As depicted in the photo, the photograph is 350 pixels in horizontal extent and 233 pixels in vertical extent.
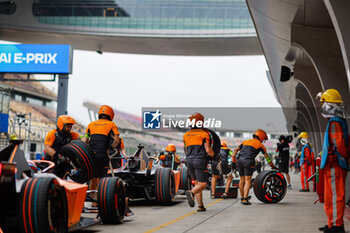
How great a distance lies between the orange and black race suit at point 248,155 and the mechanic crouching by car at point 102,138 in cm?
413

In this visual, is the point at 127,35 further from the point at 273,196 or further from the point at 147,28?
the point at 273,196

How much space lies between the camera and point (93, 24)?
60469mm

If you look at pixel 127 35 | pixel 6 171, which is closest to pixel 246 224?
pixel 6 171

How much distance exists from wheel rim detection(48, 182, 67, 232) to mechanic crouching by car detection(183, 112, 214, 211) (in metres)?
4.43

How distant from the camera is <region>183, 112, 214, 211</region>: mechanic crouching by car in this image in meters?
10.1

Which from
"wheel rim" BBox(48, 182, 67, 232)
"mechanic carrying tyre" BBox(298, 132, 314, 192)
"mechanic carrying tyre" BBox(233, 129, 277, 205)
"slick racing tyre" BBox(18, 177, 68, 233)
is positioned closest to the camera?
"slick racing tyre" BBox(18, 177, 68, 233)

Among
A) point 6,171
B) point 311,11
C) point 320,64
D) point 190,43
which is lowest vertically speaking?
point 6,171

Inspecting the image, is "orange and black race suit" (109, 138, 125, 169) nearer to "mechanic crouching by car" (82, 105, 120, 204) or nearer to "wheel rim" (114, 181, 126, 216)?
"mechanic crouching by car" (82, 105, 120, 204)

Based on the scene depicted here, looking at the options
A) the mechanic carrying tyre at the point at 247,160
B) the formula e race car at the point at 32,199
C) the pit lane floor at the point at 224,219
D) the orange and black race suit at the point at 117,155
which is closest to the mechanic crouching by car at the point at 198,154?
the pit lane floor at the point at 224,219

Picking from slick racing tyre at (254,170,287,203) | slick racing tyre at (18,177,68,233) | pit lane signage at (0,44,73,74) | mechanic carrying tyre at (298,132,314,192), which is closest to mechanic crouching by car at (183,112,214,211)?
slick racing tyre at (254,170,287,203)

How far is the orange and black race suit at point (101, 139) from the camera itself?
8.91m

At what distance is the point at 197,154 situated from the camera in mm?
10164

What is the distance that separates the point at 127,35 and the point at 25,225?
5529 cm

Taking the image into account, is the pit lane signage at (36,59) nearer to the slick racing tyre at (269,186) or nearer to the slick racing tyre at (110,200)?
the slick racing tyre at (269,186)
